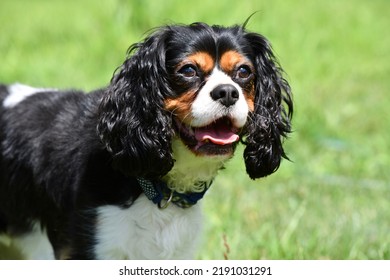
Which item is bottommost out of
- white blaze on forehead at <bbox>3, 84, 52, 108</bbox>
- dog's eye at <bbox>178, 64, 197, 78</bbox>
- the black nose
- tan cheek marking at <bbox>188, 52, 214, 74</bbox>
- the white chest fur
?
the white chest fur

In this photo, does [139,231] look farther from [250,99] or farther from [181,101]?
[250,99]

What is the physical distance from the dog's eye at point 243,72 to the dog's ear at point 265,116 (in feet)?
0.44

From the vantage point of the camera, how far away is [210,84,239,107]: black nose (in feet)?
10.1

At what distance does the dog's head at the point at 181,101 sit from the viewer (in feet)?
10.4

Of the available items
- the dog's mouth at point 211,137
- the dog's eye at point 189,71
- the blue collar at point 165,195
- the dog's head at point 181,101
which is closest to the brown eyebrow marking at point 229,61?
the dog's head at point 181,101

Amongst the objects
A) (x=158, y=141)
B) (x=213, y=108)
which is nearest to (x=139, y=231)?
(x=158, y=141)

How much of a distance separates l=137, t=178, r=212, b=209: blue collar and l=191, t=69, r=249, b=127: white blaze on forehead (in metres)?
0.39

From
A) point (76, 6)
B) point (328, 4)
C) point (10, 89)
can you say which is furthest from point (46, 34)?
point (10, 89)

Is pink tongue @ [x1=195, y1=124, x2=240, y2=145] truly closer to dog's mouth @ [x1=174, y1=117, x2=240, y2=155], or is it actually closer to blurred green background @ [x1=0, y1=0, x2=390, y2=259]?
dog's mouth @ [x1=174, y1=117, x2=240, y2=155]

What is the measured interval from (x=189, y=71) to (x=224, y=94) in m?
0.23

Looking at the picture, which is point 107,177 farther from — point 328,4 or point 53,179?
point 328,4

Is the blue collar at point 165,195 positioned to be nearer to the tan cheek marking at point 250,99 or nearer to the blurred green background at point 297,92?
the blurred green background at point 297,92

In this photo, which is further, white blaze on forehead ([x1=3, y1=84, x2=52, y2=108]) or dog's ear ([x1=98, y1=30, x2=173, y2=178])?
white blaze on forehead ([x1=3, y1=84, x2=52, y2=108])

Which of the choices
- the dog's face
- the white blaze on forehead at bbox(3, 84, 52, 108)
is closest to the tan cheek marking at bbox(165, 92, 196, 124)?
the dog's face
